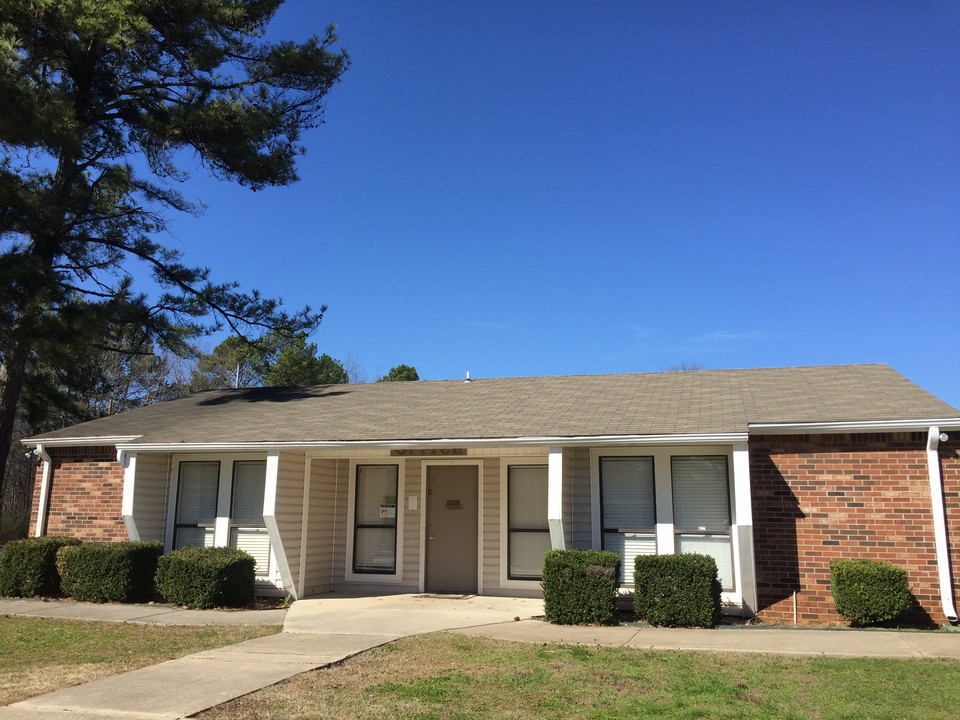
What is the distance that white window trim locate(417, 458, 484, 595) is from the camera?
12.9 m

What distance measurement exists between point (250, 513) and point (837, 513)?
30.8 feet

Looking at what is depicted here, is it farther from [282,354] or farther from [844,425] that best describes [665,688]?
[282,354]

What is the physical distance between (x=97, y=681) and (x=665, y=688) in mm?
4959

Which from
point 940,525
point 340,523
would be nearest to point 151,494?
point 340,523

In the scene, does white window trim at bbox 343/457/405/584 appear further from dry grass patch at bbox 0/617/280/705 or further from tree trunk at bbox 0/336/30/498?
tree trunk at bbox 0/336/30/498

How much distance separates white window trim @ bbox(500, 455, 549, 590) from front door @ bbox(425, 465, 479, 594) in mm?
490

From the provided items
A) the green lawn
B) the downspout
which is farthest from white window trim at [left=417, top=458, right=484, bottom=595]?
the downspout

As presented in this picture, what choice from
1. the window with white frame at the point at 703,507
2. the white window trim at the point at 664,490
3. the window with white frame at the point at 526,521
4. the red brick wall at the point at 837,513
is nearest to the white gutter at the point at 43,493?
the window with white frame at the point at 526,521

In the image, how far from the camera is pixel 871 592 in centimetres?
953

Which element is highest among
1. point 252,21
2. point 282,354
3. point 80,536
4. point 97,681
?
point 252,21

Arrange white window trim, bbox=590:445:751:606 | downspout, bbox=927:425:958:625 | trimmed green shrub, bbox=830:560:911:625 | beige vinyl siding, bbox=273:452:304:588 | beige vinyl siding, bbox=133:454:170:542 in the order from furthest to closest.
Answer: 1. beige vinyl siding, bbox=133:454:170:542
2. beige vinyl siding, bbox=273:452:304:588
3. white window trim, bbox=590:445:751:606
4. downspout, bbox=927:425:958:625
5. trimmed green shrub, bbox=830:560:911:625

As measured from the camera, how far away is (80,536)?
14.2 m

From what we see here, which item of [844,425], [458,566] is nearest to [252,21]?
[458,566]

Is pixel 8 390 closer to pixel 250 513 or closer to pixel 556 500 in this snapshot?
pixel 250 513
